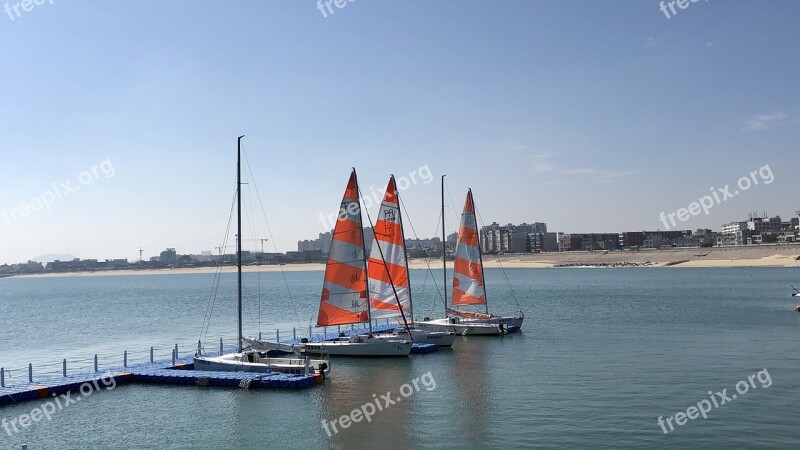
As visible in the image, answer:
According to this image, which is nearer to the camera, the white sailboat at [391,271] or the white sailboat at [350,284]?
the white sailboat at [350,284]

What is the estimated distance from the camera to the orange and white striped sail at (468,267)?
58.7 metres

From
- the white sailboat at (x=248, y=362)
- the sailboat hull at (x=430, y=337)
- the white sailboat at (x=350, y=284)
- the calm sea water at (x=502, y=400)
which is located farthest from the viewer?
the sailboat hull at (x=430, y=337)

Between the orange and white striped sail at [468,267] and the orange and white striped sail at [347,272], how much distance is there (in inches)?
652

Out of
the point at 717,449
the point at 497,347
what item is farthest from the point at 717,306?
the point at 717,449

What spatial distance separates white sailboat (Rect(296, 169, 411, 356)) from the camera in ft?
143

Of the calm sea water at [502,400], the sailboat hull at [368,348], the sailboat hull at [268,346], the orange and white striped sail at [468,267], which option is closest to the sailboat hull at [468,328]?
the calm sea water at [502,400]

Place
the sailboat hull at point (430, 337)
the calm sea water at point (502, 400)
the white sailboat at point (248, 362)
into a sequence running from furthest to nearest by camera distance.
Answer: the sailboat hull at point (430, 337) < the white sailboat at point (248, 362) < the calm sea water at point (502, 400)

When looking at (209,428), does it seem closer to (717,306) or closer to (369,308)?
(369,308)

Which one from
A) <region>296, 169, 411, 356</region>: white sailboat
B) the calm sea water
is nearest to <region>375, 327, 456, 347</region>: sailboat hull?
the calm sea water

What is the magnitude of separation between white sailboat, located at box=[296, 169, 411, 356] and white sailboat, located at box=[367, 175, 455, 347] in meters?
2.07

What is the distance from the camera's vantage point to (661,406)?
94.2ft

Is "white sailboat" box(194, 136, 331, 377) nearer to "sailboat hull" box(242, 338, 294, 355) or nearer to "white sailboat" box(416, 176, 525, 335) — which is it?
"sailboat hull" box(242, 338, 294, 355)

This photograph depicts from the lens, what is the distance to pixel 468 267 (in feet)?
193

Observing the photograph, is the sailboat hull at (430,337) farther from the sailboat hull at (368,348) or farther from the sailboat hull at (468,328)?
the sailboat hull at (468,328)
